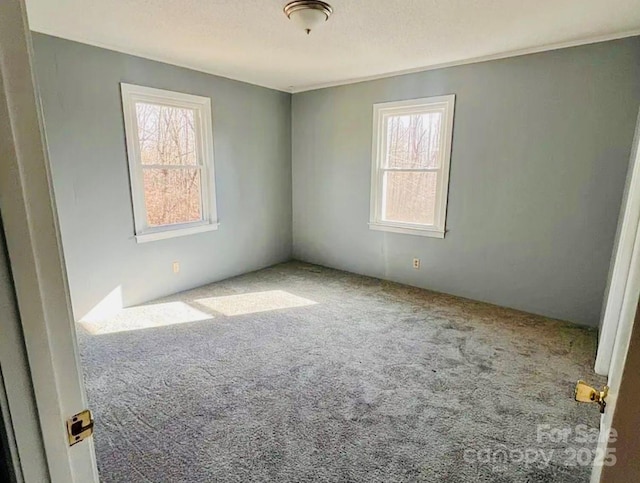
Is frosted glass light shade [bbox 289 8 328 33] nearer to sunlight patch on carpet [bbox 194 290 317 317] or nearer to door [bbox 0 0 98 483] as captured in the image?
door [bbox 0 0 98 483]

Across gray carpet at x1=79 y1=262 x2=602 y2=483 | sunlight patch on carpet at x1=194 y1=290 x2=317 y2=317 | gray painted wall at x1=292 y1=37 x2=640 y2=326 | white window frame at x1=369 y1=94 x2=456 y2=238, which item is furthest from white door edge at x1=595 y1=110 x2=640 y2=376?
sunlight patch on carpet at x1=194 y1=290 x2=317 y2=317

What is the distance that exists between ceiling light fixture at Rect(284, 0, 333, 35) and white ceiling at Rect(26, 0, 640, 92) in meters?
0.07

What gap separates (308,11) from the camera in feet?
7.18

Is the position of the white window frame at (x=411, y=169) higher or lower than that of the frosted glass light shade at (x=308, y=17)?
lower

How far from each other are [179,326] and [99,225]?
1.20 metres

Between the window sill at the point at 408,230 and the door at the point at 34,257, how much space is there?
3.72 m

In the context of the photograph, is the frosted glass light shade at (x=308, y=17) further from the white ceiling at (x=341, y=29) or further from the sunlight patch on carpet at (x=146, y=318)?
the sunlight patch on carpet at (x=146, y=318)

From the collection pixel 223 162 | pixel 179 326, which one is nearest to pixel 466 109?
pixel 223 162

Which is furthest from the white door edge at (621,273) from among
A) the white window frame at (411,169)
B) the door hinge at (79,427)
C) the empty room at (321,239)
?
the door hinge at (79,427)

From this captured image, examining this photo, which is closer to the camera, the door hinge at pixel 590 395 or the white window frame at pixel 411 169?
the door hinge at pixel 590 395

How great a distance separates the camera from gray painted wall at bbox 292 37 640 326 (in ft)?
9.48

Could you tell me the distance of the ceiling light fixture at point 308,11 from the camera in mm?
2152

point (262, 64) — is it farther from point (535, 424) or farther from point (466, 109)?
point (535, 424)

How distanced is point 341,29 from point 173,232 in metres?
2.59
